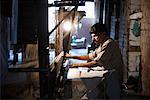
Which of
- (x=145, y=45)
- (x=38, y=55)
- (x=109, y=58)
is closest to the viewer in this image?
(x=38, y=55)

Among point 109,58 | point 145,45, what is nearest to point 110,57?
point 109,58

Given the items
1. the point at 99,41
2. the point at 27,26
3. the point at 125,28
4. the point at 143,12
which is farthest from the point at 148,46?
the point at 27,26

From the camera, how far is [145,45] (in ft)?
37.3

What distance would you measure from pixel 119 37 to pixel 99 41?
26.9 feet

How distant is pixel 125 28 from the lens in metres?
13.5

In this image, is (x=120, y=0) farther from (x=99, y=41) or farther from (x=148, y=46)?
(x=99, y=41)

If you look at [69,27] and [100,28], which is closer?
[100,28]

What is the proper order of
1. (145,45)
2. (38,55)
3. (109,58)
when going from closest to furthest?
(38,55) → (109,58) → (145,45)

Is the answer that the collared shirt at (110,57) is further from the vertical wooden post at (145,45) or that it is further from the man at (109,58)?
the vertical wooden post at (145,45)

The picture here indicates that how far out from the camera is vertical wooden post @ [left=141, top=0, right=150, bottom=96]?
439 inches

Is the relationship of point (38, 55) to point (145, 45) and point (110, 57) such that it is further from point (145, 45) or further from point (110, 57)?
point (145, 45)

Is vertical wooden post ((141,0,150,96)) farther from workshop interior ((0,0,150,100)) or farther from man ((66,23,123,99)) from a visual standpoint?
man ((66,23,123,99))

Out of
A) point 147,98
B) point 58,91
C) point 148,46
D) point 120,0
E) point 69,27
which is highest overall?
point 120,0

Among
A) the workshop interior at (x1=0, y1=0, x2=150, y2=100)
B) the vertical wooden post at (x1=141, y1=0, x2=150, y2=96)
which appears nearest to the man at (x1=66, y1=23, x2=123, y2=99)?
the workshop interior at (x1=0, y1=0, x2=150, y2=100)
